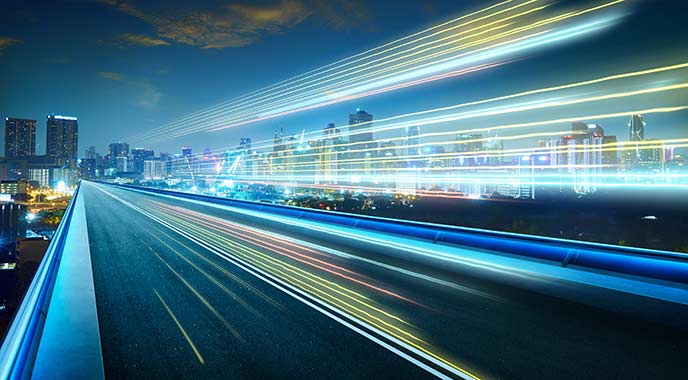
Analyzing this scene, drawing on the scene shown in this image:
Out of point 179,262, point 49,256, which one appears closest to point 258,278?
point 179,262

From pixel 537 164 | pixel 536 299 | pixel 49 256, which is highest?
pixel 537 164

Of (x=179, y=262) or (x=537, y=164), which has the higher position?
(x=537, y=164)

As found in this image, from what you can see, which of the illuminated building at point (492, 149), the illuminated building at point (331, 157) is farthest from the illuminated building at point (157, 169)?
the illuminated building at point (492, 149)

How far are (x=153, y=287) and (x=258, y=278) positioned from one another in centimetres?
200

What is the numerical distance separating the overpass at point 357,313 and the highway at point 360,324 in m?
0.02

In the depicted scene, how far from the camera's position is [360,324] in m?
5.30

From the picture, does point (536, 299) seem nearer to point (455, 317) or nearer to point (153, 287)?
point (455, 317)

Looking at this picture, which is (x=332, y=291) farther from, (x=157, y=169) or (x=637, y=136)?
(x=157, y=169)

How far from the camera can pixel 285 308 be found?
5.98m

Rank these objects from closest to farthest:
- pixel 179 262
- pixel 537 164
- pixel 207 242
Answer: pixel 179 262
pixel 207 242
pixel 537 164

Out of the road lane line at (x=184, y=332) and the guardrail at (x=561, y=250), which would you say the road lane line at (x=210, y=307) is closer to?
the road lane line at (x=184, y=332)

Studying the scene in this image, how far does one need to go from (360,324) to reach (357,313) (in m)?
0.51

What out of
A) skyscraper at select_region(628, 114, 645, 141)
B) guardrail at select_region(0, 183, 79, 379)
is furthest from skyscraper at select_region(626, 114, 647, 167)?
guardrail at select_region(0, 183, 79, 379)

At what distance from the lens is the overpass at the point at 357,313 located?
408cm
